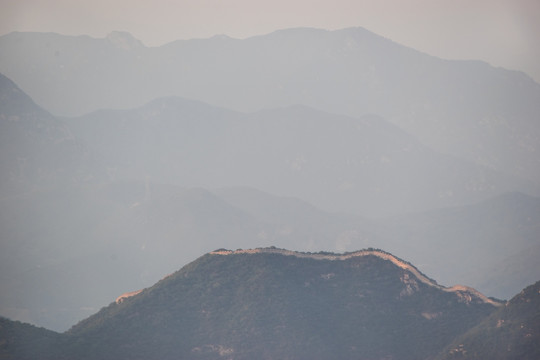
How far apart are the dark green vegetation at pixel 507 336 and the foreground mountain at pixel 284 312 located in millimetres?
10106

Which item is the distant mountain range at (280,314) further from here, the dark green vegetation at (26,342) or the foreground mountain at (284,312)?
the dark green vegetation at (26,342)

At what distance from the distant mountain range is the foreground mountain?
0.18m

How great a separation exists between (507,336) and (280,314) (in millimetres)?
40580

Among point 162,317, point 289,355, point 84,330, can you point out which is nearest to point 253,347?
point 289,355

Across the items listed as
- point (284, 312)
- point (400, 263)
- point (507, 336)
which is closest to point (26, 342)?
point (284, 312)

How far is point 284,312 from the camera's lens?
14512 centimetres

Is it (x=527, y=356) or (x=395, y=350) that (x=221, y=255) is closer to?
(x=395, y=350)

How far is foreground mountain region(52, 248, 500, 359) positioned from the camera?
136 m

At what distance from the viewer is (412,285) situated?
150750 mm

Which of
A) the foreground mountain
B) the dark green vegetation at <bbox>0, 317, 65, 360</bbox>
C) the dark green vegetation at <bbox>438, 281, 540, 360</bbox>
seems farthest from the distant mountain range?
the dark green vegetation at <bbox>438, 281, 540, 360</bbox>

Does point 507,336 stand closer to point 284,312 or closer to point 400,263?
point 400,263

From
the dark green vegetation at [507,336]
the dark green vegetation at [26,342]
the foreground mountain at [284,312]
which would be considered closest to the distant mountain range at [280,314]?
the foreground mountain at [284,312]

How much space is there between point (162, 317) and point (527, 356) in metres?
61.7

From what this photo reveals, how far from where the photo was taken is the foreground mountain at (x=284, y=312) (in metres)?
136
